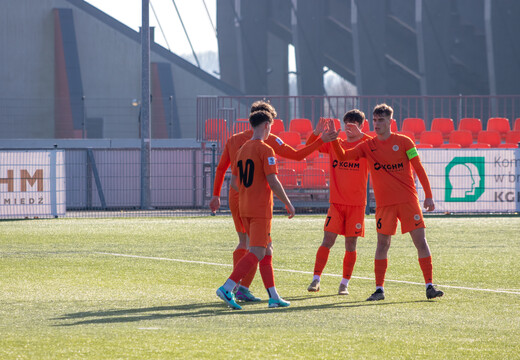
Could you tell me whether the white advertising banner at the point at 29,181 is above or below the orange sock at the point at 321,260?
above

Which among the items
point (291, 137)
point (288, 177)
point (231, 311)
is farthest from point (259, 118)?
point (291, 137)

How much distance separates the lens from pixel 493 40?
2777 cm

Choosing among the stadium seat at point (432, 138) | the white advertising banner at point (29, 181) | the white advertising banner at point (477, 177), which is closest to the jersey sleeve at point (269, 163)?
the white advertising banner at point (477, 177)

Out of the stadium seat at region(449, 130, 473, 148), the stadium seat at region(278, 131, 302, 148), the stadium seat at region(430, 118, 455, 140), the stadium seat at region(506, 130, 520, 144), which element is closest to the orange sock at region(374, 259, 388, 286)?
the stadium seat at region(278, 131, 302, 148)

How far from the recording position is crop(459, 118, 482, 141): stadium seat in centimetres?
2392

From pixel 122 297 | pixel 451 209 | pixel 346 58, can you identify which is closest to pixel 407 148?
pixel 122 297

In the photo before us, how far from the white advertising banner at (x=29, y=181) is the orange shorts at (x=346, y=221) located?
11.8m

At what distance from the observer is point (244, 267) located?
7039 millimetres

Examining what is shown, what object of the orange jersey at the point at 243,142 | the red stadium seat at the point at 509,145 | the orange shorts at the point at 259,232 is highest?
Result: the red stadium seat at the point at 509,145

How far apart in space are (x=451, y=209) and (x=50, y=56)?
18.0 m

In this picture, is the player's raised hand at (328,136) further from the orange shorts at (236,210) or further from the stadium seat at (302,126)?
the stadium seat at (302,126)

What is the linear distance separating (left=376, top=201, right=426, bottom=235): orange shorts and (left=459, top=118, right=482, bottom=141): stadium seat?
1669 centimetres

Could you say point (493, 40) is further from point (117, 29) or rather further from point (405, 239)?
point (405, 239)

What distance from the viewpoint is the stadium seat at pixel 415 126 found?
23.9m
